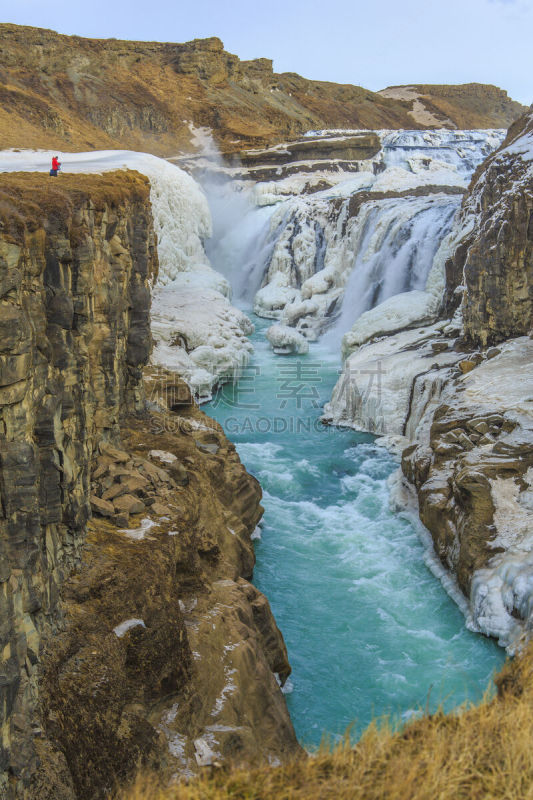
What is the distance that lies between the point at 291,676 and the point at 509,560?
3.60 meters

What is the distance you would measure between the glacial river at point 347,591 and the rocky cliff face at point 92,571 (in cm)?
109

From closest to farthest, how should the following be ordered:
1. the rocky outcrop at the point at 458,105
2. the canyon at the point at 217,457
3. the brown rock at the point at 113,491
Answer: the canyon at the point at 217,457, the brown rock at the point at 113,491, the rocky outcrop at the point at 458,105

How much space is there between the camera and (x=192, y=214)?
31031mm

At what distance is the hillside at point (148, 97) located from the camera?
145ft

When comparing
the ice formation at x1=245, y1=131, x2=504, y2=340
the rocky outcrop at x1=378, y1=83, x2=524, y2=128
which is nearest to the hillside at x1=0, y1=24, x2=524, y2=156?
the rocky outcrop at x1=378, y1=83, x2=524, y2=128

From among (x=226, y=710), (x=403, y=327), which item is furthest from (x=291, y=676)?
(x=403, y=327)

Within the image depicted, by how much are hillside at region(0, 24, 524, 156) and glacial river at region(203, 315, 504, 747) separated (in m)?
24.8

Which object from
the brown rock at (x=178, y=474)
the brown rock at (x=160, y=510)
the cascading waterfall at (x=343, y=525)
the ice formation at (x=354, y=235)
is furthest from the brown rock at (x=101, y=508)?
the ice formation at (x=354, y=235)

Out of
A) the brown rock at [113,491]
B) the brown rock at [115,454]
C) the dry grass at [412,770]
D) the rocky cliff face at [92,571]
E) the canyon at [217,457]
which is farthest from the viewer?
the brown rock at [115,454]

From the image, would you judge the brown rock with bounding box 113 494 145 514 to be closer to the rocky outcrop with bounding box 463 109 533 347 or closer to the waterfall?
the rocky outcrop with bounding box 463 109 533 347

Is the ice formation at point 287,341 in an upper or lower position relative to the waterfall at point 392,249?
lower

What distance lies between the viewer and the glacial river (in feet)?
32.4

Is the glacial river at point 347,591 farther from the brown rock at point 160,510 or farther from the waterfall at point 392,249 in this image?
the waterfall at point 392,249

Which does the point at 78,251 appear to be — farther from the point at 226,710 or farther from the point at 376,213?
the point at 376,213
